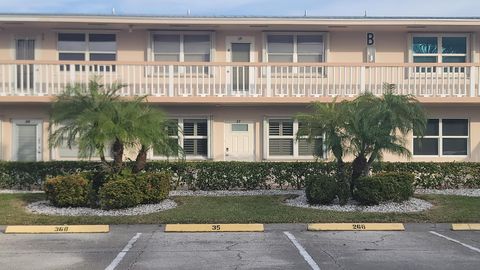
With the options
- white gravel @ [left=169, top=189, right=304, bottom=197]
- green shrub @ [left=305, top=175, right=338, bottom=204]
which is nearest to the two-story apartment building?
white gravel @ [left=169, top=189, right=304, bottom=197]

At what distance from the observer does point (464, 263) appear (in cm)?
784

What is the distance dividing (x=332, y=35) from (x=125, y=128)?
10.7 metres

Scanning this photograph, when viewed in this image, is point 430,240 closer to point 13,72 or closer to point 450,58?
point 450,58

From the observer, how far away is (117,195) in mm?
12195

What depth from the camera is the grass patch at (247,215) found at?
1135 centimetres

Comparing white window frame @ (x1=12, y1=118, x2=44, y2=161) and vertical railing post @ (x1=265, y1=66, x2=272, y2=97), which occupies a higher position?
vertical railing post @ (x1=265, y1=66, x2=272, y2=97)

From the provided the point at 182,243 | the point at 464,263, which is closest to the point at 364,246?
the point at 464,263

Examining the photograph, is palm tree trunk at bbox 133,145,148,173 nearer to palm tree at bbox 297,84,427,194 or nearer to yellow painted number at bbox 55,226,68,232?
yellow painted number at bbox 55,226,68,232

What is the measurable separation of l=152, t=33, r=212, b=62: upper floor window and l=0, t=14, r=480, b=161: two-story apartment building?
0.04 meters

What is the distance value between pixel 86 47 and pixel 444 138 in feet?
45.5

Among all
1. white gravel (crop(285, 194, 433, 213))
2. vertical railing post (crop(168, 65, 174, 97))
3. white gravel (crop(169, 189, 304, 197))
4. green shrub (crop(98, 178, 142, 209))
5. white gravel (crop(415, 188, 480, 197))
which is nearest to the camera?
green shrub (crop(98, 178, 142, 209))

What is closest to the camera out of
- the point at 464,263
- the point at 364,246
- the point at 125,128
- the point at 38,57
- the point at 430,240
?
the point at 464,263

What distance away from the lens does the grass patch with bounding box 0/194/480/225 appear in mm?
11352

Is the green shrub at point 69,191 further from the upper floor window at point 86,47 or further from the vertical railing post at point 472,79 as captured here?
the vertical railing post at point 472,79
